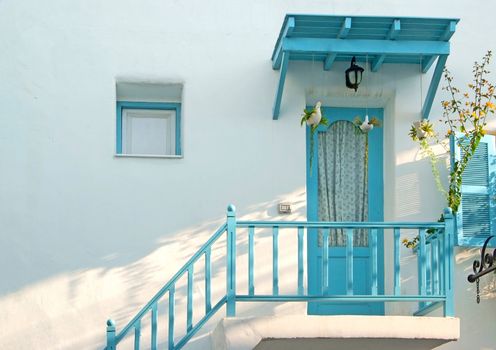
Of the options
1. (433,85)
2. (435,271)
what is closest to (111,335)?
(435,271)

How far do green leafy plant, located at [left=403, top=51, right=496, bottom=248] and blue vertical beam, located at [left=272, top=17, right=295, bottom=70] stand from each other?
1.40 metres

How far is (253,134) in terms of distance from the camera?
12.0 metres

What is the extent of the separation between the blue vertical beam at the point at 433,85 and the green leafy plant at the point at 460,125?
15cm

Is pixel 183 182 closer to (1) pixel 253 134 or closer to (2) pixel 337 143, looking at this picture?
(1) pixel 253 134

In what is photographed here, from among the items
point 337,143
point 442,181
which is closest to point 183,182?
point 337,143

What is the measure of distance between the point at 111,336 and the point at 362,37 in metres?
3.49

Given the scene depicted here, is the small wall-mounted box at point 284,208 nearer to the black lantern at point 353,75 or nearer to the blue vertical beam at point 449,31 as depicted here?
the black lantern at point 353,75

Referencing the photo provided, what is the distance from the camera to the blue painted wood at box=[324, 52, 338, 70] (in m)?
11.7

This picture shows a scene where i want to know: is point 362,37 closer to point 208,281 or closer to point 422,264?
point 422,264

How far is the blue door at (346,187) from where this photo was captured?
476 inches

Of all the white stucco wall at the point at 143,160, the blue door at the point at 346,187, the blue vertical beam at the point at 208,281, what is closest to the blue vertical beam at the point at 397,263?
the white stucco wall at the point at 143,160

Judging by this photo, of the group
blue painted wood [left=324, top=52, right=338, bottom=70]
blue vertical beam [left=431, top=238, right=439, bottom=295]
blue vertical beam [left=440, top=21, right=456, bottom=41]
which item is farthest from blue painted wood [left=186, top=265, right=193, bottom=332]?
blue vertical beam [left=440, top=21, right=456, bottom=41]

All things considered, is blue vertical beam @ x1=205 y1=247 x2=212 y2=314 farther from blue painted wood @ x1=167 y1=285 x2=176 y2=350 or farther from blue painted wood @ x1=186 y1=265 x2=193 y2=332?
blue painted wood @ x1=167 y1=285 x2=176 y2=350

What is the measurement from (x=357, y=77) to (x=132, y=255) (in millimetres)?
2648
